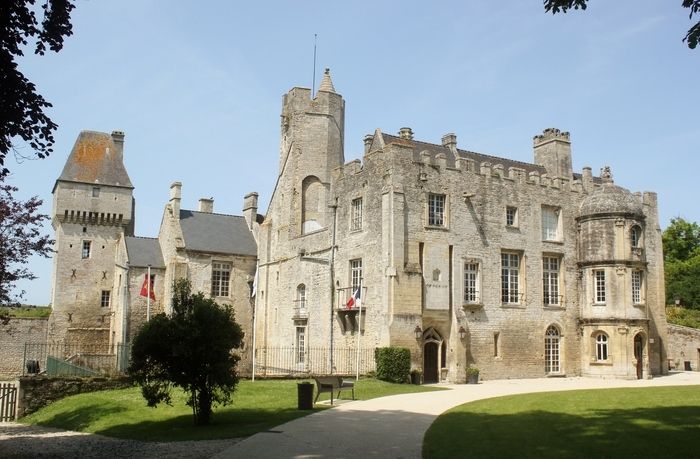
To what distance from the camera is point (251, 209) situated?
47.3 metres

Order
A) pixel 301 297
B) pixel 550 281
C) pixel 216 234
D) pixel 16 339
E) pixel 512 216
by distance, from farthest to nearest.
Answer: pixel 16 339
pixel 216 234
pixel 301 297
pixel 550 281
pixel 512 216

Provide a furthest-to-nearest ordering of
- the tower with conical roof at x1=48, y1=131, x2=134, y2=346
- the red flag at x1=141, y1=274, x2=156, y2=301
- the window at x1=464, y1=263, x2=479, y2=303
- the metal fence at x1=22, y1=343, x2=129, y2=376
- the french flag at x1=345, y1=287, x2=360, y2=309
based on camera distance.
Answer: the tower with conical roof at x1=48, y1=131, x2=134, y2=346, the red flag at x1=141, y1=274, x2=156, y2=301, the window at x1=464, y1=263, x2=479, y2=303, the french flag at x1=345, y1=287, x2=360, y2=309, the metal fence at x1=22, y1=343, x2=129, y2=376

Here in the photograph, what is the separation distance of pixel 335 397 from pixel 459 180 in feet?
47.4

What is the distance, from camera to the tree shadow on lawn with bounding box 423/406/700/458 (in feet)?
38.2

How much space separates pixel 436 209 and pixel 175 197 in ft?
65.3

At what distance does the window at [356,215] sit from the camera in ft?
106

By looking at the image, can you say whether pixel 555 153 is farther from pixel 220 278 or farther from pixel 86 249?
pixel 86 249

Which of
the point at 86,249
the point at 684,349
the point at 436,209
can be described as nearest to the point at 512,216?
the point at 436,209

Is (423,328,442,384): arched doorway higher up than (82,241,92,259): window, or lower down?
lower down

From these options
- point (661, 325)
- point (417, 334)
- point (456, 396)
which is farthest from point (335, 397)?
point (661, 325)

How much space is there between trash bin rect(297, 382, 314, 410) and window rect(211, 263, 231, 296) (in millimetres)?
25465

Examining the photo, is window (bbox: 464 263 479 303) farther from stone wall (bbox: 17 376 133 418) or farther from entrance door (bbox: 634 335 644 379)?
stone wall (bbox: 17 376 133 418)

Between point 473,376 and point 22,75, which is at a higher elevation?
point 22,75

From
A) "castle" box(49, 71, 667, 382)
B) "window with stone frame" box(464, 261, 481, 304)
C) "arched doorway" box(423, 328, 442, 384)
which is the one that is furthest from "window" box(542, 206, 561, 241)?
"arched doorway" box(423, 328, 442, 384)
